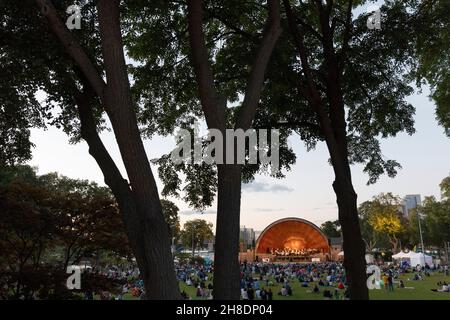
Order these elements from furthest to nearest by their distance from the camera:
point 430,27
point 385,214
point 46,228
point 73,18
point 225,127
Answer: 1. point 385,214
2. point 46,228
3. point 430,27
4. point 73,18
5. point 225,127

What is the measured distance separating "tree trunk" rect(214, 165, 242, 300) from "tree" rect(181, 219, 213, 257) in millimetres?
110719

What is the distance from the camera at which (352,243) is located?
28.0ft

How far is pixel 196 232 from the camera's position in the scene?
115375 mm

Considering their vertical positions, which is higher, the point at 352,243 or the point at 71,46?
the point at 71,46

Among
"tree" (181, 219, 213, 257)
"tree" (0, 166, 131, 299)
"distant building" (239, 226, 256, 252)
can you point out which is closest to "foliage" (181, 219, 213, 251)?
"tree" (181, 219, 213, 257)

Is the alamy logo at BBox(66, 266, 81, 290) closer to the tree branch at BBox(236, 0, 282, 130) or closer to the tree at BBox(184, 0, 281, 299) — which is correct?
the tree at BBox(184, 0, 281, 299)

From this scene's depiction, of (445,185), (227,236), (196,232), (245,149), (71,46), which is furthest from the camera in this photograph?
(196,232)

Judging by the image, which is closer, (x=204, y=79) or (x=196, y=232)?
(x=204, y=79)

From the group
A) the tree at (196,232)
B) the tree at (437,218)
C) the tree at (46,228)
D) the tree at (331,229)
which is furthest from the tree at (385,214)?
the tree at (46,228)

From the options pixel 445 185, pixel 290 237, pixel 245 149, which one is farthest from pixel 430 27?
pixel 290 237

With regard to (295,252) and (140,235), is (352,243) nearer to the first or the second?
(140,235)

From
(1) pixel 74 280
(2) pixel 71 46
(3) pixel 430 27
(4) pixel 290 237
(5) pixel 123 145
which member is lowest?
(1) pixel 74 280

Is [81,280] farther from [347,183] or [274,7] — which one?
[274,7]

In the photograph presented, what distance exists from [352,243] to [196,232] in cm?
10908
